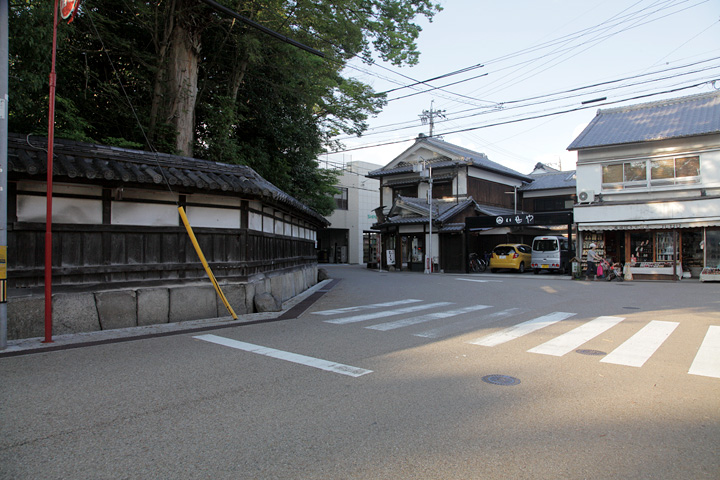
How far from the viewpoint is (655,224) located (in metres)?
21.2

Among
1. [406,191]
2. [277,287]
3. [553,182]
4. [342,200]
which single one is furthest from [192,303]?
[342,200]

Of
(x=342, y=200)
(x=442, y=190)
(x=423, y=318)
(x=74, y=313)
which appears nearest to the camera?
(x=74, y=313)

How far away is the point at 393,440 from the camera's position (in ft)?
12.0

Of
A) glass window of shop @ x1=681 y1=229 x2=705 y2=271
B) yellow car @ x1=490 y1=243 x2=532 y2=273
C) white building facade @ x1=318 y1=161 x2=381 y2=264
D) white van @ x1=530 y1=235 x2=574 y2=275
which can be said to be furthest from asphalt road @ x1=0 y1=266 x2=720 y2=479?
white building facade @ x1=318 y1=161 x2=381 y2=264

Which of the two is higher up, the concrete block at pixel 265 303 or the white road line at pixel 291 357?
the concrete block at pixel 265 303

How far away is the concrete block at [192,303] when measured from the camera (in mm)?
9523

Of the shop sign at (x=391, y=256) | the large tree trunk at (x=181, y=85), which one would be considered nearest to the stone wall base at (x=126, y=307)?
the large tree trunk at (x=181, y=85)

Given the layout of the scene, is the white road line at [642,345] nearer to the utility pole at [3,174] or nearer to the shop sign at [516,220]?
the utility pole at [3,174]

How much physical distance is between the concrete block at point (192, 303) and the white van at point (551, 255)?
20801 millimetres

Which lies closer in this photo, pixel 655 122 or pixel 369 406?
pixel 369 406

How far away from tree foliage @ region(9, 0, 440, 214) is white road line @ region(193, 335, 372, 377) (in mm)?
6103

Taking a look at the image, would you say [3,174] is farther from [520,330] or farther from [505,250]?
[505,250]

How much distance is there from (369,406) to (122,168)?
6.95m

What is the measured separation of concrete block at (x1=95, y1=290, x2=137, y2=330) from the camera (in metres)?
8.49
